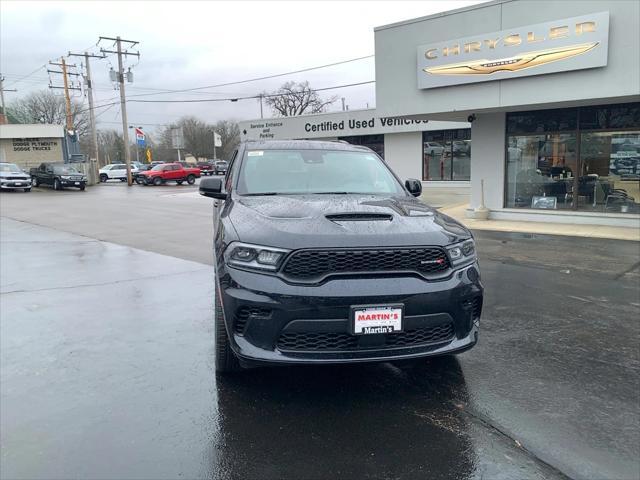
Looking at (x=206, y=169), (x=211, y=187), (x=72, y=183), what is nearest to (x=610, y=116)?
(x=211, y=187)

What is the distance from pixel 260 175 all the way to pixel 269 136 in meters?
32.1

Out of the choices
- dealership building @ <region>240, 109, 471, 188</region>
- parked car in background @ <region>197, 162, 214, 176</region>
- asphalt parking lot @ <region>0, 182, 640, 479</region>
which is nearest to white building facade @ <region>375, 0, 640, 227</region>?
asphalt parking lot @ <region>0, 182, 640, 479</region>

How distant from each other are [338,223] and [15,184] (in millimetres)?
32291

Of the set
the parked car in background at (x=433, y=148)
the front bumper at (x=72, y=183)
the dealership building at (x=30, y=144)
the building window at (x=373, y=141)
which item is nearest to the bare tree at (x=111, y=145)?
the dealership building at (x=30, y=144)

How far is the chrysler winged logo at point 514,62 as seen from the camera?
10945 mm

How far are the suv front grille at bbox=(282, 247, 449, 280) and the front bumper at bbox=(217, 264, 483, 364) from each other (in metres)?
0.07

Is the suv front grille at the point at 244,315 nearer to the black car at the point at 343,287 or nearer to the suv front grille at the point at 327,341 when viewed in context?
the black car at the point at 343,287

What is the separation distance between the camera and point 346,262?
126 inches

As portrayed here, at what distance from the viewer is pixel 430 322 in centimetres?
325

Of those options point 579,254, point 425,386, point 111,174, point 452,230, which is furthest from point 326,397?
point 111,174

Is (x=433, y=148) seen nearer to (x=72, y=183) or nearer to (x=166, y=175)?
(x=166, y=175)

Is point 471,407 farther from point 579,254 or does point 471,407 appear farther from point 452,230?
point 579,254

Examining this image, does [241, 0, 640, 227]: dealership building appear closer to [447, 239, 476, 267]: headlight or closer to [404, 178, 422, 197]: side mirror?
[404, 178, 422, 197]: side mirror

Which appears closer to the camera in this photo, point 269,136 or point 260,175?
point 260,175
